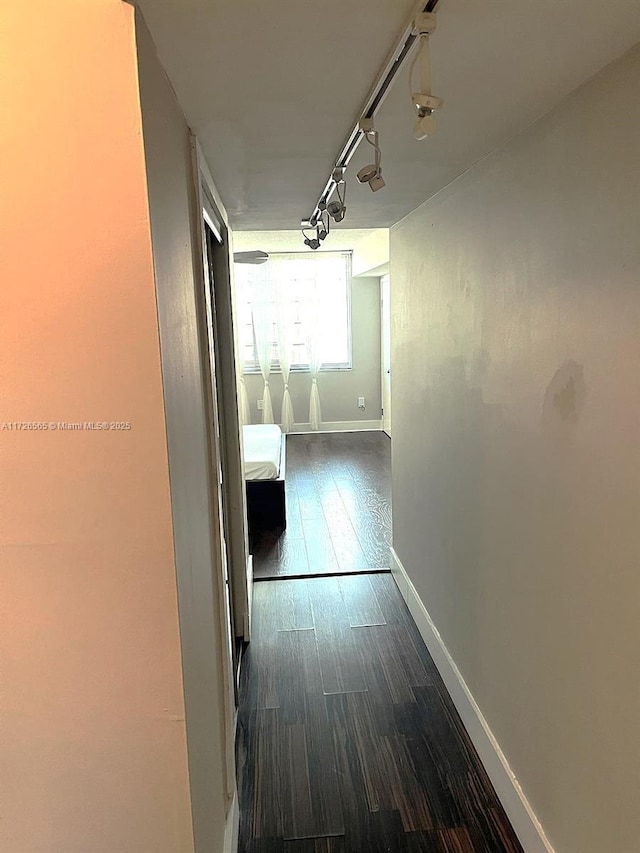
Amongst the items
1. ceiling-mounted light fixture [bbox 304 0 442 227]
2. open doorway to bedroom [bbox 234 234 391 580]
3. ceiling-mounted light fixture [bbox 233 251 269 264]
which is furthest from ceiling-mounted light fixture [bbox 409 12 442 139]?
open doorway to bedroom [bbox 234 234 391 580]

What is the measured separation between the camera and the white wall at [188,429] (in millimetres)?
1015

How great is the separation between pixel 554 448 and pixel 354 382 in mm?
6315

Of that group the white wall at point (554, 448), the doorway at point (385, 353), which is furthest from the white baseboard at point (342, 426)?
the white wall at point (554, 448)

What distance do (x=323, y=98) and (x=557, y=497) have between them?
1100 millimetres

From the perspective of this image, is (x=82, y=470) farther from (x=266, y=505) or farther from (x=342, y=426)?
(x=342, y=426)

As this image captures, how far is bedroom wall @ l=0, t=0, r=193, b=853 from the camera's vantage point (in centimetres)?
88

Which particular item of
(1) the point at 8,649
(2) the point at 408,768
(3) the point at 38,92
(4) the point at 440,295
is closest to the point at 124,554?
(1) the point at 8,649

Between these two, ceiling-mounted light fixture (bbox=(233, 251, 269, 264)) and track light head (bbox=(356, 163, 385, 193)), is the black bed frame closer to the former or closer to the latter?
ceiling-mounted light fixture (bbox=(233, 251, 269, 264))

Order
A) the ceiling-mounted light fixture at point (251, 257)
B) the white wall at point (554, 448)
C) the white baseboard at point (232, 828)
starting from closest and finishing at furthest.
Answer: the white wall at point (554, 448)
the white baseboard at point (232, 828)
the ceiling-mounted light fixture at point (251, 257)

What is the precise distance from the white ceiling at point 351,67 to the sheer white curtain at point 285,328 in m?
5.57

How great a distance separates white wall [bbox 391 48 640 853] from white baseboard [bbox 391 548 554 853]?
0.05 meters

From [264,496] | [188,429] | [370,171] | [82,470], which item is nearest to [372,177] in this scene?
[370,171]

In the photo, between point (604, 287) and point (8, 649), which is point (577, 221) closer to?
point (604, 287)

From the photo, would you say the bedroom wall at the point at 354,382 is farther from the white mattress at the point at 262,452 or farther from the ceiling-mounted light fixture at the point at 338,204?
the ceiling-mounted light fixture at the point at 338,204
